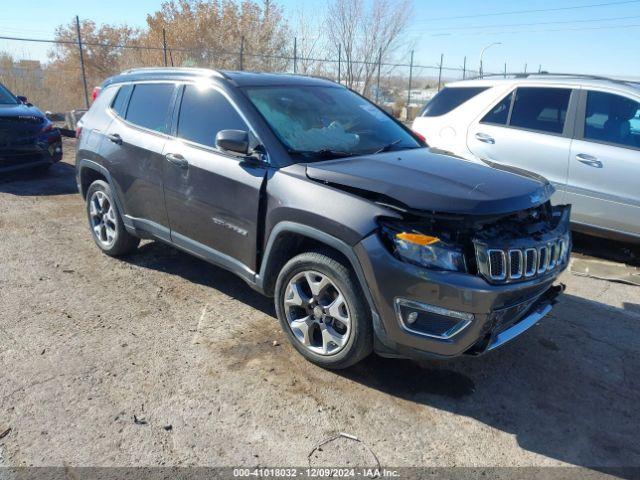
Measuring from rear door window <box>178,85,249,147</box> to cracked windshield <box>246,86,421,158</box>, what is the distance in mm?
201

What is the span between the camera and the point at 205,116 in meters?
4.02

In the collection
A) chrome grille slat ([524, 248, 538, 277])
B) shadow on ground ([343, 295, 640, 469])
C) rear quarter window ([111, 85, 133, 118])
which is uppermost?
rear quarter window ([111, 85, 133, 118])

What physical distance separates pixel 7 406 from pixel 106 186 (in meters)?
2.50

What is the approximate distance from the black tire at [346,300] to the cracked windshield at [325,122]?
2.59ft

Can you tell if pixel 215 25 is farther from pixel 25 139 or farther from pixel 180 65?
pixel 25 139

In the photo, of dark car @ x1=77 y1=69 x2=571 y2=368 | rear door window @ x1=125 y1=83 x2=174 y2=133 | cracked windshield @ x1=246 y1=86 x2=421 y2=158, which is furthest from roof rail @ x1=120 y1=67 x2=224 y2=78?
cracked windshield @ x1=246 y1=86 x2=421 y2=158

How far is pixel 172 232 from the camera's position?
4328mm

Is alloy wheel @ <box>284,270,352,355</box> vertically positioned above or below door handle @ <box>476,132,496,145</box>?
below

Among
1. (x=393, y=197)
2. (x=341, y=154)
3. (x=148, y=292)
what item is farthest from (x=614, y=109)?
Result: (x=148, y=292)

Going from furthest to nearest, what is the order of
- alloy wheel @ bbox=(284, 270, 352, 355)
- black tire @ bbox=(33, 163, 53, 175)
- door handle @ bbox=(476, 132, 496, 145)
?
black tire @ bbox=(33, 163, 53, 175)
door handle @ bbox=(476, 132, 496, 145)
alloy wheel @ bbox=(284, 270, 352, 355)

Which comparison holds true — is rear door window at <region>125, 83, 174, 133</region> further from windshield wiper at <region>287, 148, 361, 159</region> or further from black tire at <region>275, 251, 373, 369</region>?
black tire at <region>275, 251, 373, 369</region>

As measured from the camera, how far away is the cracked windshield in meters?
3.70

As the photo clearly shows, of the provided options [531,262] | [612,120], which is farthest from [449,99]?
[531,262]

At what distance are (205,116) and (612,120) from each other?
4.15 meters
